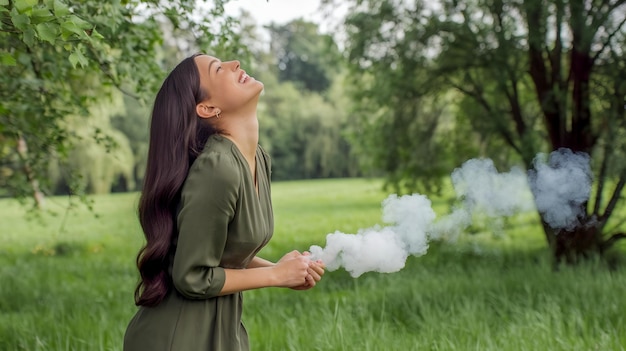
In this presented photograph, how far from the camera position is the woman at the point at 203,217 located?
183 centimetres

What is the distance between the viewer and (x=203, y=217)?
5.97 ft

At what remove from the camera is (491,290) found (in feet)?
16.6

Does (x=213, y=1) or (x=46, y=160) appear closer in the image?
(x=213, y=1)

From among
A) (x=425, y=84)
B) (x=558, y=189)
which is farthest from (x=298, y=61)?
(x=558, y=189)

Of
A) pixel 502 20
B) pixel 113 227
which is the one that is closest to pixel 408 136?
pixel 502 20

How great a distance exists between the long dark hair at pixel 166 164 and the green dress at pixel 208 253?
49 millimetres

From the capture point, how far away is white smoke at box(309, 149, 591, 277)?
2139mm

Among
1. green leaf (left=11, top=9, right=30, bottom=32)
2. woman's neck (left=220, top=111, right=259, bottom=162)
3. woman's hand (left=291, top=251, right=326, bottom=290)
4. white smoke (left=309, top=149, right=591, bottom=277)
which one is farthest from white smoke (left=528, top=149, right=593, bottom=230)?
green leaf (left=11, top=9, right=30, bottom=32)

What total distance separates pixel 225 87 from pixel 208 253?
0.53m

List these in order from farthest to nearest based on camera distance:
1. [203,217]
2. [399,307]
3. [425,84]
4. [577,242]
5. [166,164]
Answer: [425,84], [577,242], [399,307], [166,164], [203,217]

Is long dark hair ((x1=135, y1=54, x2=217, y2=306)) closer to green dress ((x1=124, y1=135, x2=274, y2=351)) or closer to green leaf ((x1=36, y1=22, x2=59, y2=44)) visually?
green dress ((x1=124, y1=135, x2=274, y2=351))

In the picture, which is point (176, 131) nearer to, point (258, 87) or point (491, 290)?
point (258, 87)

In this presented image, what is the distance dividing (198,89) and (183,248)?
51cm

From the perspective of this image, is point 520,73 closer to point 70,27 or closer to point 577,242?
point 577,242
